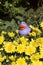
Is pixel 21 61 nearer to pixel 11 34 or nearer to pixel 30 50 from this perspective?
pixel 30 50

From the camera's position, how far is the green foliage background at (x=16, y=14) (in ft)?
13.6

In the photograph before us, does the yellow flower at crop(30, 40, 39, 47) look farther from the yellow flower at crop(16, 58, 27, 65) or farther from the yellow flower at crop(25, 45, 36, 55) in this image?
the yellow flower at crop(16, 58, 27, 65)

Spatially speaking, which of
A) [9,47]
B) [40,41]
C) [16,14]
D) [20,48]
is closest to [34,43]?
[40,41]

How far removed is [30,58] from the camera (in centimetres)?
329

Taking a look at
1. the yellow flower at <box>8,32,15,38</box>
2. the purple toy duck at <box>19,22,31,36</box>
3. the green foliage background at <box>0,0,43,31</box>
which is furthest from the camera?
the green foliage background at <box>0,0,43,31</box>

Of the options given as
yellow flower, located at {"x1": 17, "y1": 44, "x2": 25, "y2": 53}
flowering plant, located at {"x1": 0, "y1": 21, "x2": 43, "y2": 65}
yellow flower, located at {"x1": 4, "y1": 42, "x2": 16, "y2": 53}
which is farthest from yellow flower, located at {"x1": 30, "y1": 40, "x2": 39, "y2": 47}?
yellow flower, located at {"x1": 4, "y1": 42, "x2": 16, "y2": 53}

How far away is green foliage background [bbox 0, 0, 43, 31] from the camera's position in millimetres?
4160

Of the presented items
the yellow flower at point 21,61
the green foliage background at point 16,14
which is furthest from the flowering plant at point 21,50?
the green foliage background at point 16,14

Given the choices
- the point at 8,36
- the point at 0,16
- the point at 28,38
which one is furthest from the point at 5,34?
the point at 0,16

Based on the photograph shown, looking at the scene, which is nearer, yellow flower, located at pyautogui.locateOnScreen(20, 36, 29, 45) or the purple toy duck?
yellow flower, located at pyautogui.locateOnScreen(20, 36, 29, 45)

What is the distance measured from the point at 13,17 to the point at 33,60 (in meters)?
1.30

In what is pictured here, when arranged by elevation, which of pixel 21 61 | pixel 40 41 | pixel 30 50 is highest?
pixel 40 41

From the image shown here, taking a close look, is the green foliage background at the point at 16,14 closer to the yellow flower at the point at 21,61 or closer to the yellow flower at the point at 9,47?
the yellow flower at the point at 9,47

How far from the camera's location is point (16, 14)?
4.43 m
